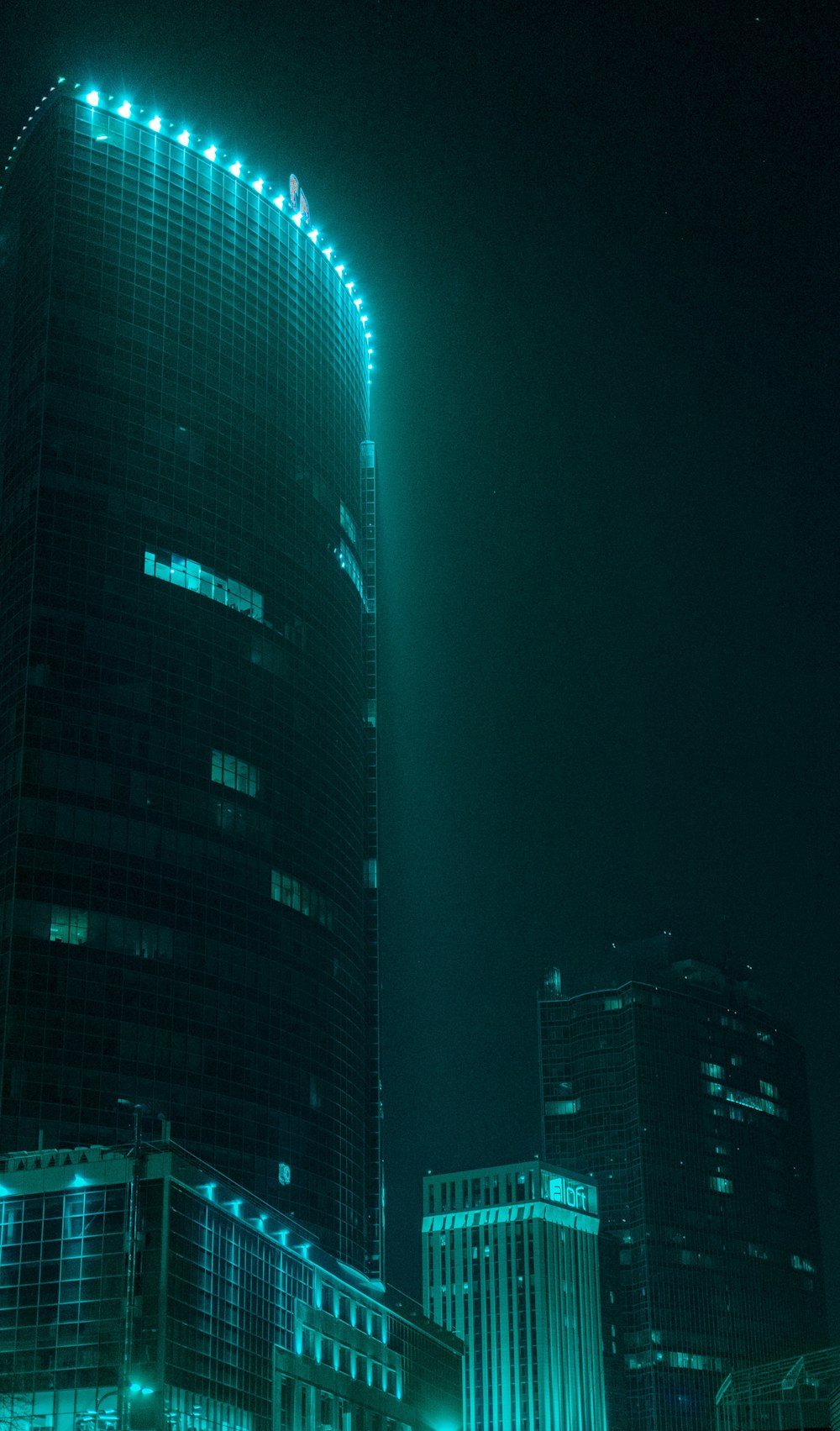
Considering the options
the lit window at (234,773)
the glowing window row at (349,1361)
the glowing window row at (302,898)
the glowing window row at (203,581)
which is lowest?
the glowing window row at (349,1361)

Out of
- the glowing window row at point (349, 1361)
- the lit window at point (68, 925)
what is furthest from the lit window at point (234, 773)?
the glowing window row at point (349, 1361)

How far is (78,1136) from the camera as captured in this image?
506 ft

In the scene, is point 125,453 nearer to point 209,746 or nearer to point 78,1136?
point 209,746

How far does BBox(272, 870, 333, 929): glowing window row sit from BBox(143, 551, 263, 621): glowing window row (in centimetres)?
2808

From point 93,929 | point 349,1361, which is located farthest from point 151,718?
point 349,1361

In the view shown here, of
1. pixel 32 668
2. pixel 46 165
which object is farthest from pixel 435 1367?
pixel 46 165

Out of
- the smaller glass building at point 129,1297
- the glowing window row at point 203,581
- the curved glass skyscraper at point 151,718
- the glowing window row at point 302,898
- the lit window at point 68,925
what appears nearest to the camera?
the smaller glass building at point 129,1297

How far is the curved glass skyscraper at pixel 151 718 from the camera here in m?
162

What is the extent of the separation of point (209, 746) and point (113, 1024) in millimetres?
32363

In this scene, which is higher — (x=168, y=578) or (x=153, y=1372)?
(x=168, y=578)

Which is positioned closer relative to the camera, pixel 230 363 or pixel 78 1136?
pixel 78 1136

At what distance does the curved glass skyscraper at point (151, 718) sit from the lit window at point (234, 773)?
0.29m

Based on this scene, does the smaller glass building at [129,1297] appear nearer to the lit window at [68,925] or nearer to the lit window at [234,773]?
the lit window at [68,925]

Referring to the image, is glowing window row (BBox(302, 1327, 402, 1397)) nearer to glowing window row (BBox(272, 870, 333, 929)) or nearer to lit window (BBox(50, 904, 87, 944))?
lit window (BBox(50, 904, 87, 944))
